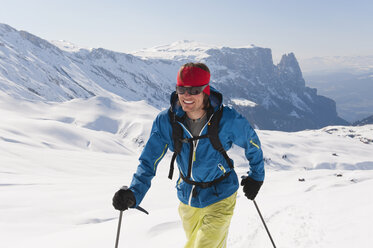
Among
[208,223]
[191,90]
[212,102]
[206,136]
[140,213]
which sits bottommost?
[140,213]

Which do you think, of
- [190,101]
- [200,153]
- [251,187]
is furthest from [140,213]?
[190,101]

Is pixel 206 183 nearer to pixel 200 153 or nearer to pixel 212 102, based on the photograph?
pixel 200 153

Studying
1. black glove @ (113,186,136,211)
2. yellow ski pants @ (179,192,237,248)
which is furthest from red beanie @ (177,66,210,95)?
yellow ski pants @ (179,192,237,248)

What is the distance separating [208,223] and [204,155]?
2.89 feet

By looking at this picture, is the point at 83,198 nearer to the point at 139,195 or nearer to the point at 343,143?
the point at 139,195

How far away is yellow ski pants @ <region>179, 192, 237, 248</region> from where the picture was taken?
362 centimetres

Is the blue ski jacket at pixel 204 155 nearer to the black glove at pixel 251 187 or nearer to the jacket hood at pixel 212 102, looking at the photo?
the jacket hood at pixel 212 102

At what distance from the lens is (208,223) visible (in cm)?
373

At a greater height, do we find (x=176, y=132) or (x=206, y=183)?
(x=176, y=132)

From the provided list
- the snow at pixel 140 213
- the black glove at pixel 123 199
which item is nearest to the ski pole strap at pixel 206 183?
the black glove at pixel 123 199

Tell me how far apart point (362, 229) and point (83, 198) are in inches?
412

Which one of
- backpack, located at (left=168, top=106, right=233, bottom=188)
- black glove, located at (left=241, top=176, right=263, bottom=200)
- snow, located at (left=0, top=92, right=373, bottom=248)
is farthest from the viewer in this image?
snow, located at (left=0, top=92, right=373, bottom=248)

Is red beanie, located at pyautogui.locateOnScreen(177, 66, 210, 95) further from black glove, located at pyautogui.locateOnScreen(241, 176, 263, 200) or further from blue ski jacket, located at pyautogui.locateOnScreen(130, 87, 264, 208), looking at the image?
black glove, located at pyautogui.locateOnScreen(241, 176, 263, 200)

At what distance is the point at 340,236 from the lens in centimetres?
479
